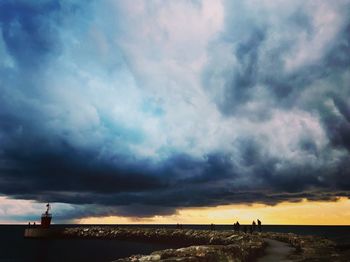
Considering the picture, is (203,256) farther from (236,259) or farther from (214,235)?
(214,235)

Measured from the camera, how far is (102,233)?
11200cm

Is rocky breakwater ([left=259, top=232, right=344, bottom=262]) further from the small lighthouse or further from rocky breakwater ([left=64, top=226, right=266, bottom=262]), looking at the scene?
the small lighthouse

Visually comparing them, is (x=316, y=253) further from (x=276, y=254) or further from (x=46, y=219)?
(x=46, y=219)

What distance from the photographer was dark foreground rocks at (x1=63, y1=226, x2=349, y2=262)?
22184 mm

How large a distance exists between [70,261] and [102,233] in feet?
185

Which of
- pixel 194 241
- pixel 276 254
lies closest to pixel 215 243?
pixel 194 241

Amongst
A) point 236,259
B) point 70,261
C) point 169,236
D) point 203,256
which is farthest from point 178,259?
point 169,236

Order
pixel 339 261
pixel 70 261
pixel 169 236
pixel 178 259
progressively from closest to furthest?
1. pixel 178 259
2. pixel 339 261
3. pixel 70 261
4. pixel 169 236

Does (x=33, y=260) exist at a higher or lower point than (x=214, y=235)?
lower

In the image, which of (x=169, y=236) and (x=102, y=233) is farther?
(x=102, y=233)

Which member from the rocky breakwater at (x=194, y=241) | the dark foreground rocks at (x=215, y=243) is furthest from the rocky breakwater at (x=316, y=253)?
the rocky breakwater at (x=194, y=241)

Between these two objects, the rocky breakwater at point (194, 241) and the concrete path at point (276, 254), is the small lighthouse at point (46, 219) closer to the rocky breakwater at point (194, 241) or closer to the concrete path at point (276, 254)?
the rocky breakwater at point (194, 241)

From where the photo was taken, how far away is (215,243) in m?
59.7

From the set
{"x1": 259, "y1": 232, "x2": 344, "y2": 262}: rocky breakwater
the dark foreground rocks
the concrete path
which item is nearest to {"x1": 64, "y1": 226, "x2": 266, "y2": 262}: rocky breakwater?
the dark foreground rocks
